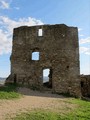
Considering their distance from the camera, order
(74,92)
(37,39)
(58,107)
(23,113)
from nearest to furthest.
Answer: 1. (23,113)
2. (58,107)
3. (74,92)
4. (37,39)

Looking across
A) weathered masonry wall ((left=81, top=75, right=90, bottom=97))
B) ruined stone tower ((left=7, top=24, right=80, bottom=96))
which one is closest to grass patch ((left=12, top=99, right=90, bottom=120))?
ruined stone tower ((left=7, top=24, right=80, bottom=96))

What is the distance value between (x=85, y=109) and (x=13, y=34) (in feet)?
34.4

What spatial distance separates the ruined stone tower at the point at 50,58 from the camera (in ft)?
58.4

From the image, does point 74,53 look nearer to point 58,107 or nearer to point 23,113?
point 58,107

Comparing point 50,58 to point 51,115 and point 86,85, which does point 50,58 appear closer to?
point 86,85

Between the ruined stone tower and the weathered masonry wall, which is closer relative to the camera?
the ruined stone tower

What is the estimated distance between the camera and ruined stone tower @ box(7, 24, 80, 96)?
58.4 feet

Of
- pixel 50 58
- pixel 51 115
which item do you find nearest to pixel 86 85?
pixel 50 58

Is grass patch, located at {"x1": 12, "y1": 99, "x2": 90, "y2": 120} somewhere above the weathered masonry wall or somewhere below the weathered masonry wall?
below

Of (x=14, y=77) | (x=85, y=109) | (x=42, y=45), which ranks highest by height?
(x=42, y=45)

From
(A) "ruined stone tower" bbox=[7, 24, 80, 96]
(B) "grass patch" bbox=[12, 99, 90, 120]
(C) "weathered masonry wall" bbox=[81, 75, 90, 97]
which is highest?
(A) "ruined stone tower" bbox=[7, 24, 80, 96]

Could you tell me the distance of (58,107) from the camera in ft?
38.4

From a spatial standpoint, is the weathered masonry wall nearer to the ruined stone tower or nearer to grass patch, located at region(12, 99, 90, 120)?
the ruined stone tower

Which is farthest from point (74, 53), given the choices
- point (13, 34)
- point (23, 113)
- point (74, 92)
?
point (23, 113)
